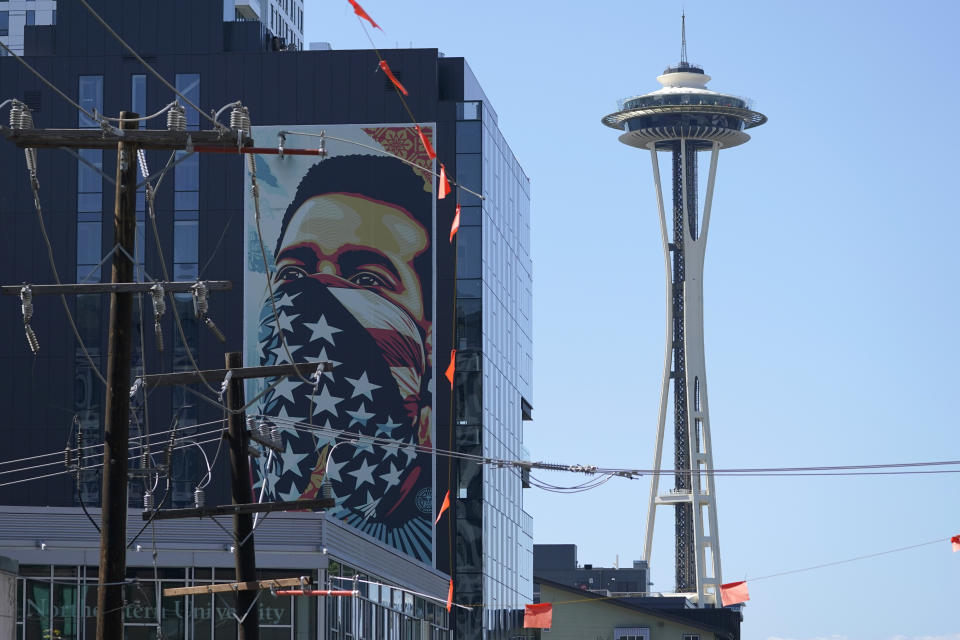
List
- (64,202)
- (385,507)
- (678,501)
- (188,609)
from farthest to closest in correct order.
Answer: (678,501) < (64,202) < (385,507) < (188,609)

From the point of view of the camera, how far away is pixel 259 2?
154500 mm

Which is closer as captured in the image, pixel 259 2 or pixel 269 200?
pixel 269 200

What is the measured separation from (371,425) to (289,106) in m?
15.1

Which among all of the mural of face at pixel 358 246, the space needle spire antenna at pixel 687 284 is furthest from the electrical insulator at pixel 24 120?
the space needle spire antenna at pixel 687 284

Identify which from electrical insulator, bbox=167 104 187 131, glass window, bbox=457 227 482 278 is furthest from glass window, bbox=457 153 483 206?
electrical insulator, bbox=167 104 187 131

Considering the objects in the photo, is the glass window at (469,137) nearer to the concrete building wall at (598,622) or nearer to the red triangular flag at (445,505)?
the red triangular flag at (445,505)

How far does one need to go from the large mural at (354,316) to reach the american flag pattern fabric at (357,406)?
4 cm

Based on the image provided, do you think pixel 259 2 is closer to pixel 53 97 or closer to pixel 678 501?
pixel 678 501

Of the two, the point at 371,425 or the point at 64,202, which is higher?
the point at 64,202

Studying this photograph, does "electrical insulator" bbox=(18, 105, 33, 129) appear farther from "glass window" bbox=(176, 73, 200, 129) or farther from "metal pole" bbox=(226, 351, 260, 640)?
"glass window" bbox=(176, 73, 200, 129)

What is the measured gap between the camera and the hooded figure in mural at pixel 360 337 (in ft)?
262

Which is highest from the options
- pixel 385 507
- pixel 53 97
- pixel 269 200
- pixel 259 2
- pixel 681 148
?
pixel 259 2

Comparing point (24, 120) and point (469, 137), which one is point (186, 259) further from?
point (24, 120)

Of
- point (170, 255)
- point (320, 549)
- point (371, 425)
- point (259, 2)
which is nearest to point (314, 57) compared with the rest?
point (170, 255)
